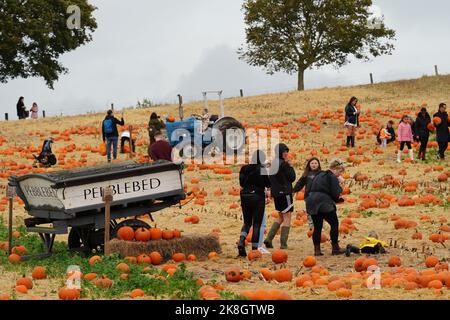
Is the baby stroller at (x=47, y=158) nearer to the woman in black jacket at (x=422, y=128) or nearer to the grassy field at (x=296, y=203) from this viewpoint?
the grassy field at (x=296, y=203)

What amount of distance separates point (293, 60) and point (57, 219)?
2012 inches

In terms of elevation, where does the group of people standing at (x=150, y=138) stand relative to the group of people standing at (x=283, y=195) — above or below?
above

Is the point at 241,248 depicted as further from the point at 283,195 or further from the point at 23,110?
the point at 23,110

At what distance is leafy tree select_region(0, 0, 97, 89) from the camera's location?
58.2 m

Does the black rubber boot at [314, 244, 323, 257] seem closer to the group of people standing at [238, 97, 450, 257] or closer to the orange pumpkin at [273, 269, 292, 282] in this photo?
the group of people standing at [238, 97, 450, 257]

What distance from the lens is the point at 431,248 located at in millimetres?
17297

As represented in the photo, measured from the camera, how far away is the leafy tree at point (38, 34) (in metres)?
58.2

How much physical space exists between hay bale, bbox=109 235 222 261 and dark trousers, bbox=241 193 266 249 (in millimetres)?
616

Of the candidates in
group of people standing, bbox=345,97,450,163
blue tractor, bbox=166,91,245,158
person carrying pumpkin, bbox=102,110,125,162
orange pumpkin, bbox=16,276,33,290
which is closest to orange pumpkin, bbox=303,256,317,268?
orange pumpkin, bbox=16,276,33,290

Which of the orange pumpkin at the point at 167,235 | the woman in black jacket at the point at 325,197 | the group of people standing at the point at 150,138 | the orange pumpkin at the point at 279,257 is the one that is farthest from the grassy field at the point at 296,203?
the group of people standing at the point at 150,138

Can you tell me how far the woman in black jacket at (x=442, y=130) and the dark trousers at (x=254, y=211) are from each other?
1435cm

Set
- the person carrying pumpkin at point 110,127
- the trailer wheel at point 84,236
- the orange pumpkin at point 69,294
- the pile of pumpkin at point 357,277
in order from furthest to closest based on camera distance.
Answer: the person carrying pumpkin at point 110,127 → the trailer wheel at point 84,236 → the pile of pumpkin at point 357,277 → the orange pumpkin at point 69,294
